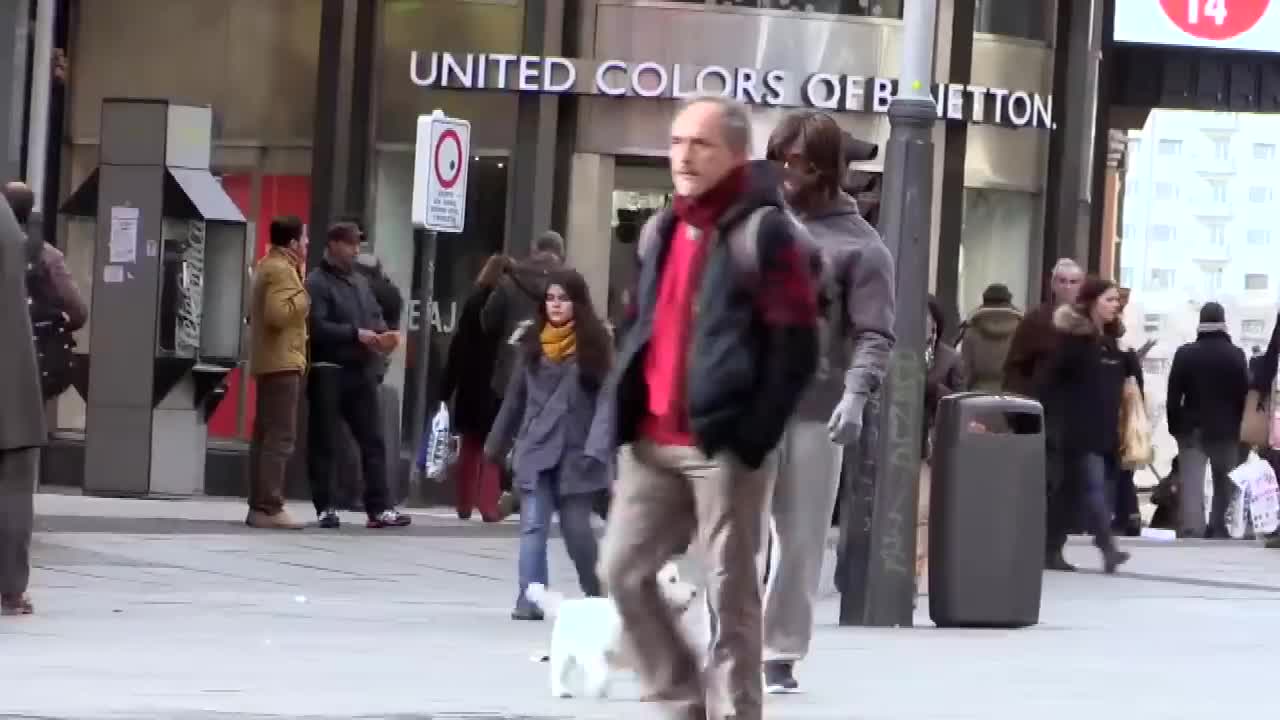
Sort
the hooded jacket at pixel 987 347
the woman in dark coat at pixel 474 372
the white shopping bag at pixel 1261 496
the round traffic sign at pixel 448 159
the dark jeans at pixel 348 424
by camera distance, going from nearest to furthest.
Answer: the hooded jacket at pixel 987 347, the dark jeans at pixel 348 424, the woman in dark coat at pixel 474 372, the round traffic sign at pixel 448 159, the white shopping bag at pixel 1261 496

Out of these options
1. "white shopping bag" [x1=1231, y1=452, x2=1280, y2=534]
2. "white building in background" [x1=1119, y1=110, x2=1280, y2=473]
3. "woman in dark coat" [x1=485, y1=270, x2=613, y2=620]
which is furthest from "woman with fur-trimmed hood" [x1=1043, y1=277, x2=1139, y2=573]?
"white building in background" [x1=1119, y1=110, x2=1280, y2=473]

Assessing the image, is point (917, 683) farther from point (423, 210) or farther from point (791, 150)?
point (423, 210)

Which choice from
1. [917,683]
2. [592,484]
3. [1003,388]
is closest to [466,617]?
[592,484]

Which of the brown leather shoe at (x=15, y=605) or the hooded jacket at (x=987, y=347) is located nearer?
the brown leather shoe at (x=15, y=605)

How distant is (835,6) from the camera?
72.7 ft

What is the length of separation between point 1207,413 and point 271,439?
7779mm

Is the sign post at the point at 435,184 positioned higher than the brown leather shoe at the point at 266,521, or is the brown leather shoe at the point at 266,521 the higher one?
the sign post at the point at 435,184

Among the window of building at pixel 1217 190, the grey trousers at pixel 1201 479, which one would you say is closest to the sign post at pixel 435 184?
the grey trousers at pixel 1201 479

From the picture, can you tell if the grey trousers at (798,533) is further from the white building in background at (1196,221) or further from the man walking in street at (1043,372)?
the white building in background at (1196,221)

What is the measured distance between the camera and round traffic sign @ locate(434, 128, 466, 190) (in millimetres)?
19438

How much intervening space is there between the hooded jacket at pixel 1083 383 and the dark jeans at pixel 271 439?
4.38 m

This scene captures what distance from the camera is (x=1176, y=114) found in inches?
1161

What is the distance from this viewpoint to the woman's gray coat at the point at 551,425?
11828 mm

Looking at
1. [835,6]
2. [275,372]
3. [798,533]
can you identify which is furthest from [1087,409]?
[798,533]
